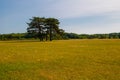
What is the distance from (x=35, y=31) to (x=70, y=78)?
77087mm

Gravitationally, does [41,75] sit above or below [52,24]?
below

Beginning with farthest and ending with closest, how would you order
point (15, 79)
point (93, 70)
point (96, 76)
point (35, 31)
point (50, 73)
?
point (35, 31)
point (93, 70)
point (50, 73)
point (96, 76)
point (15, 79)

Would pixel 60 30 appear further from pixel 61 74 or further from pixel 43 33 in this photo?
pixel 61 74

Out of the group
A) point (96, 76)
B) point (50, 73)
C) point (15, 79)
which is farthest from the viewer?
point (50, 73)

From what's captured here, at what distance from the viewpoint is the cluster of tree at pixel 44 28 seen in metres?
88.7

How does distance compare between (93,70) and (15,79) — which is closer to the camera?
(15,79)

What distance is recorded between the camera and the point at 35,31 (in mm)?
88625

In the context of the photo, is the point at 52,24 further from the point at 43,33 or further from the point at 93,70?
the point at 93,70

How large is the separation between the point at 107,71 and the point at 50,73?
149 inches

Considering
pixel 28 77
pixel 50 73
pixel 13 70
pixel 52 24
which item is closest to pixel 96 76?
pixel 50 73

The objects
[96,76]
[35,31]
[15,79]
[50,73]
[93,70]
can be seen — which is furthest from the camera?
[35,31]

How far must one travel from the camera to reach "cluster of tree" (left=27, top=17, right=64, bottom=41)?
8869 cm

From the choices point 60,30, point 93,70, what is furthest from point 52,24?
point 93,70

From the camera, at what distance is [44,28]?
89.6m
